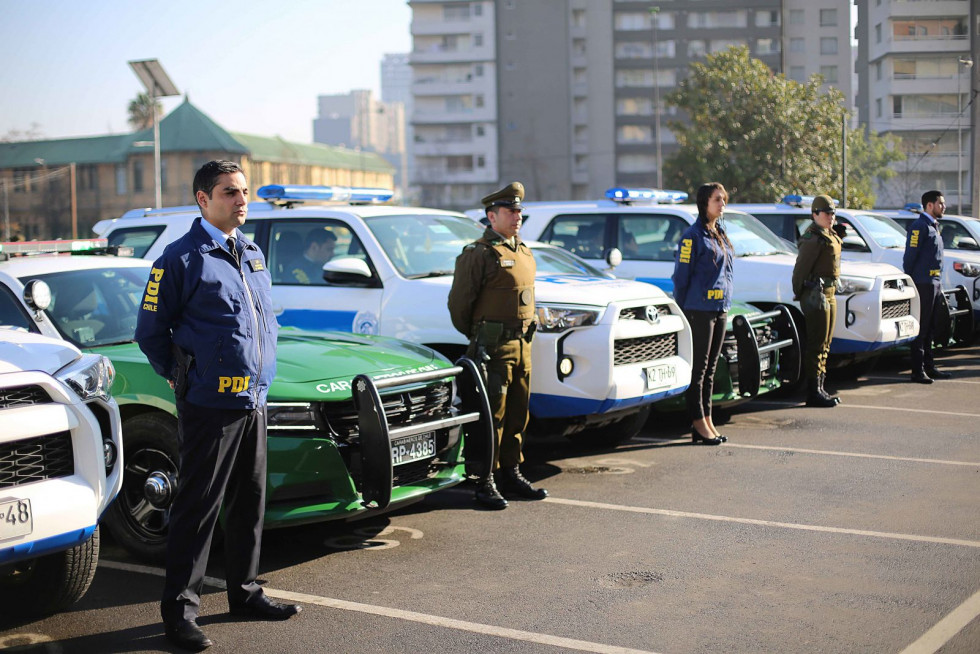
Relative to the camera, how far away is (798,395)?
11.6 metres

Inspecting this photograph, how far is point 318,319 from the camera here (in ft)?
28.6

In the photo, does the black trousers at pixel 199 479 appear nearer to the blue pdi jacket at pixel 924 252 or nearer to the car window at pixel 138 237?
the car window at pixel 138 237

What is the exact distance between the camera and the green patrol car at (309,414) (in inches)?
222

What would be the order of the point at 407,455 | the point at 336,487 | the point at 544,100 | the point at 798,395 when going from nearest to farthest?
the point at 336,487 → the point at 407,455 → the point at 798,395 → the point at 544,100

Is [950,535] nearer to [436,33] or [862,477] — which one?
[862,477]

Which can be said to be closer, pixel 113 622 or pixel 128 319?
pixel 113 622

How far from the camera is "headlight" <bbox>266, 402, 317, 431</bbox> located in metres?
5.62

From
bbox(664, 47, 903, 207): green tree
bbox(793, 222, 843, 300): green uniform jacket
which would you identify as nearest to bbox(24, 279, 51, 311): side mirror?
bbox(793, 222, 843, 300): green uniform jacket

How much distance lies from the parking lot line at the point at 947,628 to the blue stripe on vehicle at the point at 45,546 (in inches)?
131

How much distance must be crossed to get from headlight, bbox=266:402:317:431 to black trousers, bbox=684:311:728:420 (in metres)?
3.88

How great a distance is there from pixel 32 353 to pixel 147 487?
114 cm

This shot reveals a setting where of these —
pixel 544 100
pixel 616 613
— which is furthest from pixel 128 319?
pixel 544 100

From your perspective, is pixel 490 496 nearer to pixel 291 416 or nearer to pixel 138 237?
pixel 291 416

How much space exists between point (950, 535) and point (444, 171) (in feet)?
290
